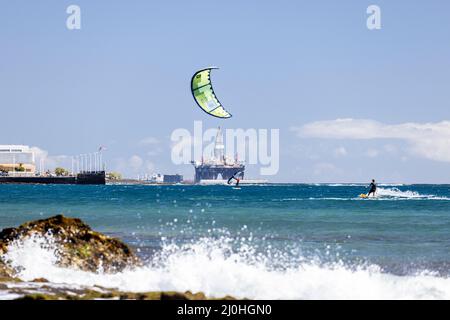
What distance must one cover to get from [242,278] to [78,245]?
4.38 m

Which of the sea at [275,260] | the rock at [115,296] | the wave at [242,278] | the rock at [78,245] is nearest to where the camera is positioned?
the rock at [115,296]

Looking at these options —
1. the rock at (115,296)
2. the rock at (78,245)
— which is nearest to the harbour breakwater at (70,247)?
the rock at (78,245)

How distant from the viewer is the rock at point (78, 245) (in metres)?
16.3

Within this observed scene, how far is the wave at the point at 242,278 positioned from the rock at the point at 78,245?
0.85 ft

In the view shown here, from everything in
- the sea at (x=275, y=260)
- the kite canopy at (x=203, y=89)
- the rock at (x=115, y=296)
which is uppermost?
the kite canopy at (x=203, y=89)

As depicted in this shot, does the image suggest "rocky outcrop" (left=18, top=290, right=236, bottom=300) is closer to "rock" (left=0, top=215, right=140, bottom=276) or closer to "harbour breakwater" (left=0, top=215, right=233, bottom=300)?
"harbour breakwater" (left=0, top=215, right=233, bottom=300)

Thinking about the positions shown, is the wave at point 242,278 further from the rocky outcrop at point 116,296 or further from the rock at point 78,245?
the rocky outcrop at point 116,296

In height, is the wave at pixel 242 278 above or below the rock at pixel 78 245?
below

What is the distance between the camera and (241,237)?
27875mm

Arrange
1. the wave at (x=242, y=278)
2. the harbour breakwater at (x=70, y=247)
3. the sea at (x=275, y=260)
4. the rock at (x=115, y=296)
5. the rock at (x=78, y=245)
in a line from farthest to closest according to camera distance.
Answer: the rock at (x=78, y=245) < the harbour breakwater at (x=70, y=247) < the sea at (x=275, y=260) < the wave at (x=242, y=278) < the rock at (x=115, y=296)

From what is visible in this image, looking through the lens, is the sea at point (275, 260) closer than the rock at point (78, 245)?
Yes

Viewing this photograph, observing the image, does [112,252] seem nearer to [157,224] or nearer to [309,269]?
[309,269]
